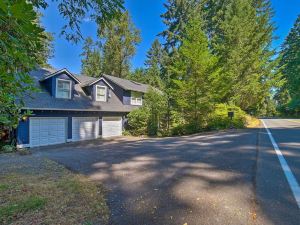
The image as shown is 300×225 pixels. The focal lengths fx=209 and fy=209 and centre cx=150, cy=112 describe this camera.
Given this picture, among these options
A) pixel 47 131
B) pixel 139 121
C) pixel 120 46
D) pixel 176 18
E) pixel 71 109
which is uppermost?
pixel 176 18

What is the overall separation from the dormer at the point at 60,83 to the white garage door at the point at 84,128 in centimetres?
194

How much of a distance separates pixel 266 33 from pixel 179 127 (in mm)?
12954

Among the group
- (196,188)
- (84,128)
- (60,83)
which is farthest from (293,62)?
(196,188)

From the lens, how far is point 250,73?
2008 centimetres

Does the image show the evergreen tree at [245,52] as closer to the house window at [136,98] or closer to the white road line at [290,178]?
the house window at [136,98]

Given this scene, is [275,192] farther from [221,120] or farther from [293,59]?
[293,59]

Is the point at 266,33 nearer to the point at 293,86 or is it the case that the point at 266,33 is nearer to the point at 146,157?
the point at 146,157

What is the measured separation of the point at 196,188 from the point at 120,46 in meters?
28.1

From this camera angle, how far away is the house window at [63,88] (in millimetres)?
14680

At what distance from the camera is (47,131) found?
13.3 meters

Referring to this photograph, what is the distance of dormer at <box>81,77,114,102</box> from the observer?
17.6 metres

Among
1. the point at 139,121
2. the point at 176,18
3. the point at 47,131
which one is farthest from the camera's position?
the point at 176,18

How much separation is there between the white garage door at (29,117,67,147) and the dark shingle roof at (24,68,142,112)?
923 mm

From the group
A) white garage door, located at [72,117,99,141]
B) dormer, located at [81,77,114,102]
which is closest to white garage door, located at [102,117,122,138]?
white garage door, located at [72,117,99,141]
